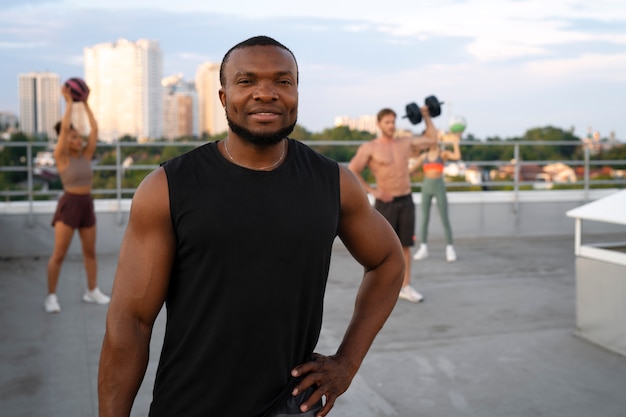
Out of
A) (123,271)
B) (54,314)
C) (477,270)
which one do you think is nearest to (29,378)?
(54,314)

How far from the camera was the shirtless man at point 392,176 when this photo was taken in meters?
7.06

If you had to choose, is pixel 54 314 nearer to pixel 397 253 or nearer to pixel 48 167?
pixel 48 167

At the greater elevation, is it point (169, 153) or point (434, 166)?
point (169, 153)

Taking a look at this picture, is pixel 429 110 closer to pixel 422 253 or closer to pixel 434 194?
pixel 434 194

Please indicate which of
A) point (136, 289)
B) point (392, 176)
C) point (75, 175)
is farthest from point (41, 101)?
point (136, 289)

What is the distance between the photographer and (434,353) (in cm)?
526

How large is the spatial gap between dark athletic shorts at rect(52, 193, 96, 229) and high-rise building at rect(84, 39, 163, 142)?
1865 inches

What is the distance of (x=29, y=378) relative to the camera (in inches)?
187

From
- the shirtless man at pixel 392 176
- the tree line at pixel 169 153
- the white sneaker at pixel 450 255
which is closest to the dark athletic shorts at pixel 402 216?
the shirtless man at pixel 392 176

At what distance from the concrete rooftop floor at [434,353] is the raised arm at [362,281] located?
2140 mm

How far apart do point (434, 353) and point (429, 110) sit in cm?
330

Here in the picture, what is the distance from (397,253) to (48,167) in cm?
875

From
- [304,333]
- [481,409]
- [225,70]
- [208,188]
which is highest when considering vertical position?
[225,70]

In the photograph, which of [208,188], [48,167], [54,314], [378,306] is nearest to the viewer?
[208,188]
